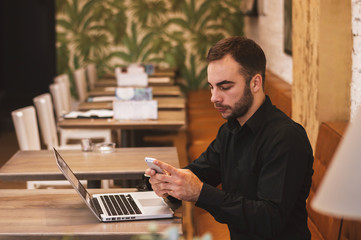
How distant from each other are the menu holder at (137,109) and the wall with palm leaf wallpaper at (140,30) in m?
4.64

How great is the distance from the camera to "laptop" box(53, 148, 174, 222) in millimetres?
2094

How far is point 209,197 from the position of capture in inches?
76.8

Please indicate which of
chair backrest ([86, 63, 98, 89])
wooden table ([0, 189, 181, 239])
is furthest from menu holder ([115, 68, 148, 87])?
wooden table ([0, 189, 181, 239])

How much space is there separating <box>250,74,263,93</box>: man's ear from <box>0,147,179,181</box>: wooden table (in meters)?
0.97

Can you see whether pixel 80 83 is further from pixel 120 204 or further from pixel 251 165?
pixel 251 165

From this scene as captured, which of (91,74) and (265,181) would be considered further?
(91,74)

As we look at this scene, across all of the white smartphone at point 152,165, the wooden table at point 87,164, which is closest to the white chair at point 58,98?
the wooden table at point 87,164

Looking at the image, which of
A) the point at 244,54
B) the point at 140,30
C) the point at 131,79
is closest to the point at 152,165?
the point at 244,54

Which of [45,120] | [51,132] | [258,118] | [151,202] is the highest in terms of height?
[258,118]

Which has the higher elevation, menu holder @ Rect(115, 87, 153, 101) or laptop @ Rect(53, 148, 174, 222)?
menu holder @ Rect(115, 87, 153, 101)

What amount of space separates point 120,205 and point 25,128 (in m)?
2.06

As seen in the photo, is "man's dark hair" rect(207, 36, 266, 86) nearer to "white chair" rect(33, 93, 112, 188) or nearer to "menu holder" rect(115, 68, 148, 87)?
"white chair" rect(33, 93, 112, 188)

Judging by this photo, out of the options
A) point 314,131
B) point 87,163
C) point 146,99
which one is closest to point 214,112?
point 146,99

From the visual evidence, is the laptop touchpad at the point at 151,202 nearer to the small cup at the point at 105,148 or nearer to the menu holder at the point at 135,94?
the small cup at the point at 105,148
